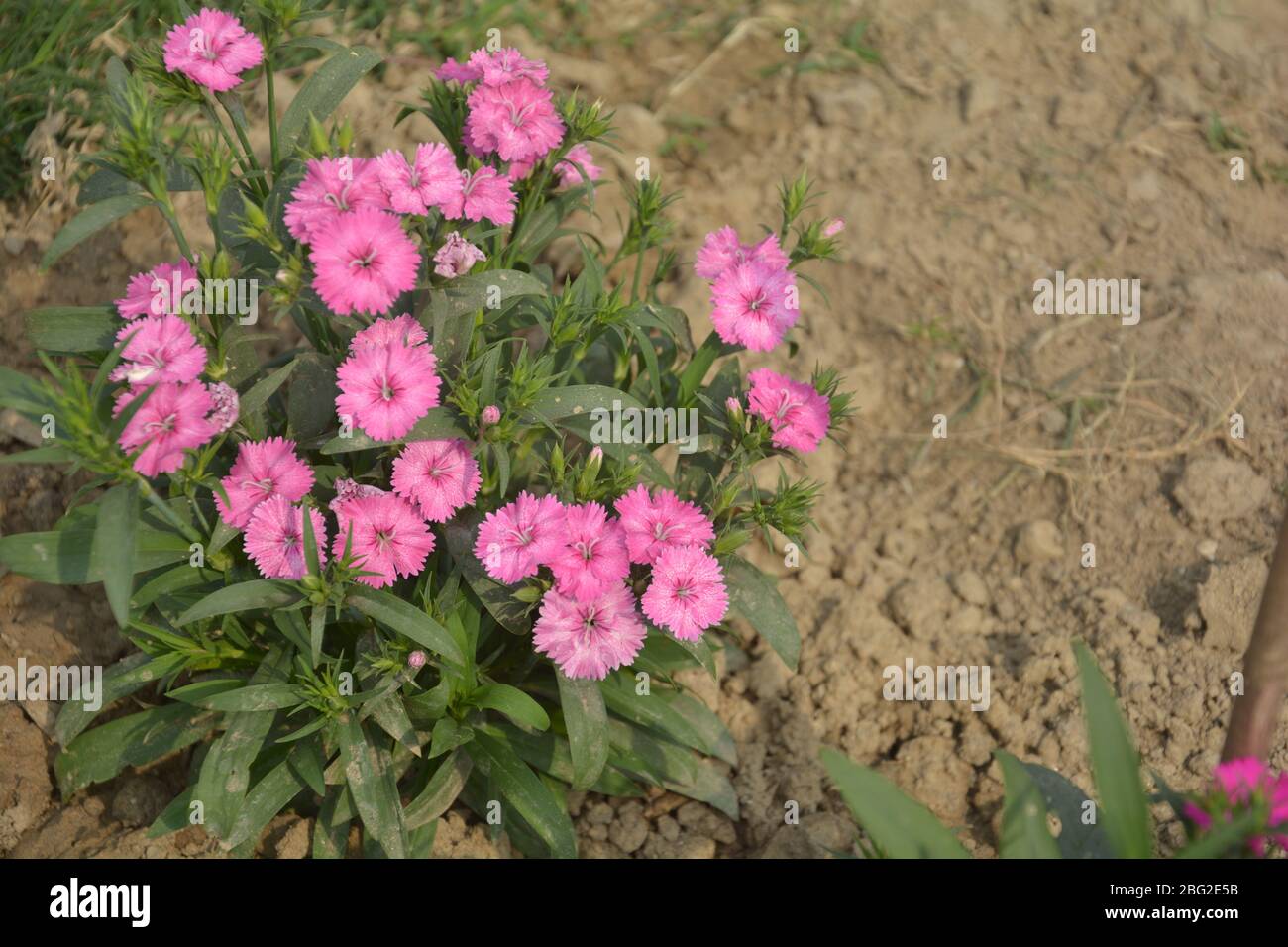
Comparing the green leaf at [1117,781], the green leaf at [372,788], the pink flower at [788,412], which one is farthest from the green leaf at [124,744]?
the green leaf at [1117,781]

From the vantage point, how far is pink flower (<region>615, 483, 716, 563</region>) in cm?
208

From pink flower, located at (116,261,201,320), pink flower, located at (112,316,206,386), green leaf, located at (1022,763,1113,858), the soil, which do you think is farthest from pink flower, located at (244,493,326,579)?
green leaf, located at (1022,763,1113,858)

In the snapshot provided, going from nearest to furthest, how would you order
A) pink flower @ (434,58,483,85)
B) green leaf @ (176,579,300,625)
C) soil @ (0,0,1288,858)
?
1. green leaf @ (176,579,300,625)
2. pink flower @ (434,58,483,85)
3. soil @ (0,0,1288,858)

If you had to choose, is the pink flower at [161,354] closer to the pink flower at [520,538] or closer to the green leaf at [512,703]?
the pink flower at [520,538]

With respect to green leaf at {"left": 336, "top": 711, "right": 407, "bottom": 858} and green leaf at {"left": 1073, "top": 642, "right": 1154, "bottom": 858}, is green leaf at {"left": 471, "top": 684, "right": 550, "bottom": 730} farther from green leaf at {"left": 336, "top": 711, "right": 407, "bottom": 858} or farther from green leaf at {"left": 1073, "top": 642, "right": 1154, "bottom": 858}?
green leaf at {"left": 1073, "top": 642, "right": 1154, "bottom": 858}

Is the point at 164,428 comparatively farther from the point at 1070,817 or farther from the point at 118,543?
the point at 1070,817

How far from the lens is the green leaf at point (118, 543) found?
1784mm

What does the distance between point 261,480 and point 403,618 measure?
35cm

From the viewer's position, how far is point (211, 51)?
2.04 metres

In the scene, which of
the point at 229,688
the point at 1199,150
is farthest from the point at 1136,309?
the point at 229,688

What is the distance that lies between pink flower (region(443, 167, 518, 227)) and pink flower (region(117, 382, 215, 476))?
55 cm

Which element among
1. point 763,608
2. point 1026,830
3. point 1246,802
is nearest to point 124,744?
point 763,608

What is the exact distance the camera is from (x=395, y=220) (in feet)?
A: 6.23
